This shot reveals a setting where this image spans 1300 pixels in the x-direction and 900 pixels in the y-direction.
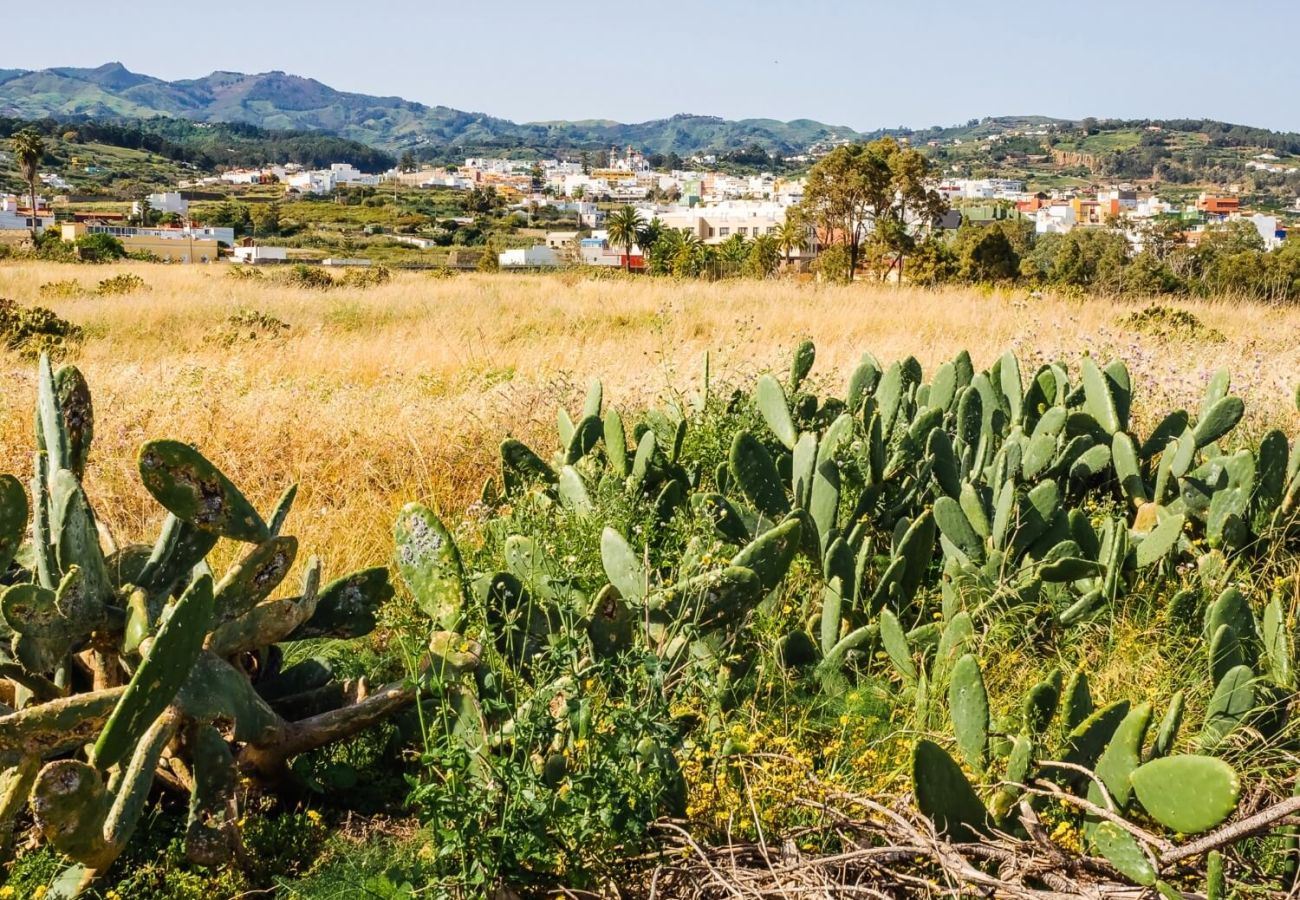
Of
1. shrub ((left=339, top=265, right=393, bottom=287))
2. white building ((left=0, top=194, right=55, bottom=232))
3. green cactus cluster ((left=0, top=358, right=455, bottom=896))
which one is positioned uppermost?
green cactus cluster ((left=0, top=358, right=455, bottom=896))

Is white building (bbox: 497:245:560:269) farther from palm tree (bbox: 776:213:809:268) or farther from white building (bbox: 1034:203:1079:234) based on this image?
white building (bbox: 1034:203:1079:234)

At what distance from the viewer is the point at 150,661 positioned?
1.88m

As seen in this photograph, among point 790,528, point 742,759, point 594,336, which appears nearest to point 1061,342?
point 594,336

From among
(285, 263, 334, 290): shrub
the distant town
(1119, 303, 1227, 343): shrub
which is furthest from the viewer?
the distant town

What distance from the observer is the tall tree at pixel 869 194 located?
21172 mm

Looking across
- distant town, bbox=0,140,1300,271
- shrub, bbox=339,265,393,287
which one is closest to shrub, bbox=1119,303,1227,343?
distant town, bbox=0,140,1300,271

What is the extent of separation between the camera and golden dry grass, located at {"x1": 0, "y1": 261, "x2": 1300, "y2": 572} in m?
4.98

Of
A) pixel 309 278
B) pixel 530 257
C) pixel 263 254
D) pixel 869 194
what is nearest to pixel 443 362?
pixel 309 278

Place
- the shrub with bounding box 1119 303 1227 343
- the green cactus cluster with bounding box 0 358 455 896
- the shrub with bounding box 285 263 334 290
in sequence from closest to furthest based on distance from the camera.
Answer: the green cactus cluster with bounding box 0 358 455 896, the shrub with bounding box 1119 303 1227 343, the shrub with bounding box 285 263 334 290

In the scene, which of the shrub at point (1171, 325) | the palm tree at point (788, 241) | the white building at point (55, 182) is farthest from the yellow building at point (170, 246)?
the white building at point (55, 182)

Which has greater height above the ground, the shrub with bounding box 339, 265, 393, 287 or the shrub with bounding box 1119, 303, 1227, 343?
the shrub with bounding box 1119, 303, 1227, 343

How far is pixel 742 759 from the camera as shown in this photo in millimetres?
2303

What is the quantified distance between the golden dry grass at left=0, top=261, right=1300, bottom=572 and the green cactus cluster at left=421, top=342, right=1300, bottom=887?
0.81 meters

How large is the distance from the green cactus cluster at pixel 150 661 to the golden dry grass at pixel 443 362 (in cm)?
145
